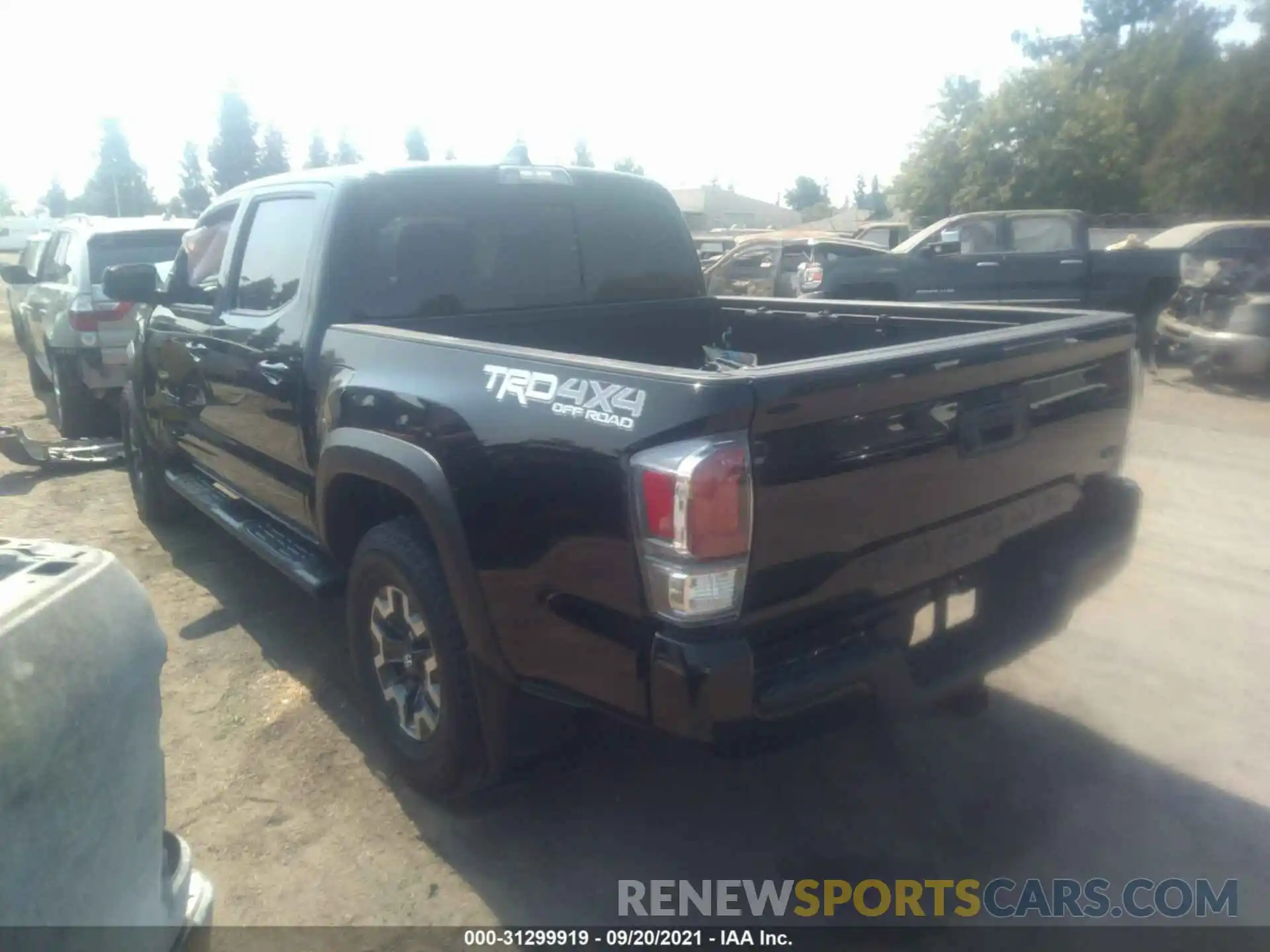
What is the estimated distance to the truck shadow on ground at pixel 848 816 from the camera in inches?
121

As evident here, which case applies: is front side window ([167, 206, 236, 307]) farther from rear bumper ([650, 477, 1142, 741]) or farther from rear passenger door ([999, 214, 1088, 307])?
rear passenger door ([999, 214, 1088, 307])

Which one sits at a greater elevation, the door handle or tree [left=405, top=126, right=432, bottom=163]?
tree [left=405, top=126, right=432, bottom=163]

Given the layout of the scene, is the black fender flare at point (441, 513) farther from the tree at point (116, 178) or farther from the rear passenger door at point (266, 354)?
the tree at point (116, 178)

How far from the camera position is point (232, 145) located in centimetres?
5378

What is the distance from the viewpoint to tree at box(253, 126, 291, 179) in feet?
180

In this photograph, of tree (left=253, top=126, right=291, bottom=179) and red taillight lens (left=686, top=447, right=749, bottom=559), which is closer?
red taillight lens (left=686, top=447, right=749, bottom=559)

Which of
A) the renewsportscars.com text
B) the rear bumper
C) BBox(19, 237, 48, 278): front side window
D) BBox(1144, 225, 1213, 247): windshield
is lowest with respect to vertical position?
the renewsportscars.com text

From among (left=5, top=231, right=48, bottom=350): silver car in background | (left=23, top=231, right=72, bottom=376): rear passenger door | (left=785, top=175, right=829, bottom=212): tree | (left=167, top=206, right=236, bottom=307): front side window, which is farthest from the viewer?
(left=785, top=175, right=829, bottom=212): tree

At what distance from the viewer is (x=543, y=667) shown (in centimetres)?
280

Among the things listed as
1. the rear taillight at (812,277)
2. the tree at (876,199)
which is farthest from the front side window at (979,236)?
the tree at (876,199)

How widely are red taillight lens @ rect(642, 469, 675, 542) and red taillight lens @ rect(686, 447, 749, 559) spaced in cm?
5

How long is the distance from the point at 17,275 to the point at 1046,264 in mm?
11117

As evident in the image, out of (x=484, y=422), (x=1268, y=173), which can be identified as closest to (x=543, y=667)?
(x=484, y=422)

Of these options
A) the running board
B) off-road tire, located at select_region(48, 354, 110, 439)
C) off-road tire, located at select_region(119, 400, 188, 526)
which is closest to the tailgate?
the running board
